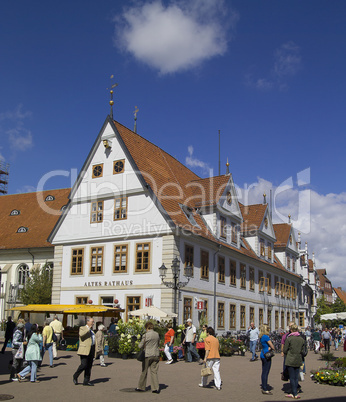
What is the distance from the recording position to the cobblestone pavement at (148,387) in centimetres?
1216

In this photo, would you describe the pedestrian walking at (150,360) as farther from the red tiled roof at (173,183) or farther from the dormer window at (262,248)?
the dormer window at (262,248)

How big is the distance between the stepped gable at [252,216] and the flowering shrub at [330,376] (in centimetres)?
2686

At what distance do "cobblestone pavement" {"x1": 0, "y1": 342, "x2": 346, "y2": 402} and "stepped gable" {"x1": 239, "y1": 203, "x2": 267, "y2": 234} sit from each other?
77.4 ft

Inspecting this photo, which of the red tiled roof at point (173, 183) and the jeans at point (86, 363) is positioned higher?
the red tiled roof at point (173, 183)

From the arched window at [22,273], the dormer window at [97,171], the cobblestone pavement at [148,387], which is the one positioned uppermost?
the dormer window at [97,171]

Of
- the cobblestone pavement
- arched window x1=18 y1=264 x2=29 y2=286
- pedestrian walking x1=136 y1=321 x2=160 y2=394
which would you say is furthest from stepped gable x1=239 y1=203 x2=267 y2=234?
pedestrian walking x1=136 y1=321 x2=160 y2=394

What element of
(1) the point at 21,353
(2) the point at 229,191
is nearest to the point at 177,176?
(2) the point at 229,191

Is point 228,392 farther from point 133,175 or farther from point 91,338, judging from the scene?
point 133,175

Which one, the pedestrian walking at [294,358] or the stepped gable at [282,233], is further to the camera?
the stepped gable at [282,233]

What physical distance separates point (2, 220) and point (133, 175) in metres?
19.5

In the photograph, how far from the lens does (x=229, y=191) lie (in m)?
35.9

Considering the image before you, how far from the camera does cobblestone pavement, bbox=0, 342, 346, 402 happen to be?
12.2 meters

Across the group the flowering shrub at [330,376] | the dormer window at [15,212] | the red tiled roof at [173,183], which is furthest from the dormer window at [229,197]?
the flowering shrub at [330,376]

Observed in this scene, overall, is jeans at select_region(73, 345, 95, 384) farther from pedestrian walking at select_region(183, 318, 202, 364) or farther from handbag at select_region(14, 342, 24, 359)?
pedestrian walking at select_region(183, 318, 202, 364)
